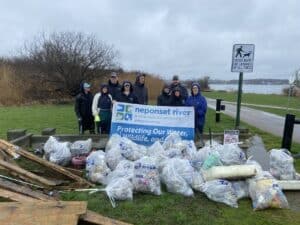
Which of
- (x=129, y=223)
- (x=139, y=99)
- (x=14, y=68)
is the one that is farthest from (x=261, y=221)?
(x=14, y=68)

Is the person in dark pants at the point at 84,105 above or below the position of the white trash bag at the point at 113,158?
above

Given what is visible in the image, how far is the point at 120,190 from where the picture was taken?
6.45 meters

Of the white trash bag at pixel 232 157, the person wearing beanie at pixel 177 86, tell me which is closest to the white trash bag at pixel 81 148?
the person wearing beanie at pixel 177 86

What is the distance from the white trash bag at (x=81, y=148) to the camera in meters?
8.90

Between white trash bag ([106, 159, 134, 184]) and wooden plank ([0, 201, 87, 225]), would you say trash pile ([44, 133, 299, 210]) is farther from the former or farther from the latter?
wooden plank ([0, 201, 87, 225])

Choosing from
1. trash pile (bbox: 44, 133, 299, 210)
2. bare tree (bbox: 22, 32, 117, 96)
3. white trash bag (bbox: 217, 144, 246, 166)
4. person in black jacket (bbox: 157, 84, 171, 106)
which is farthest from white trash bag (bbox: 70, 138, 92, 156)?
bare tree (bbox: 22, 32, 117, 96)

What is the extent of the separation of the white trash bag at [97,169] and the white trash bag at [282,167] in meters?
3.03

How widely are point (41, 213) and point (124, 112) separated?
517 centimetres

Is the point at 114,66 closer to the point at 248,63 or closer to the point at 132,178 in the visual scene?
the point at 248,63

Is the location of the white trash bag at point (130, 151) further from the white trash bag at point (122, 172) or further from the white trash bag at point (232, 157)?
the white trash bag at point (232, 157)

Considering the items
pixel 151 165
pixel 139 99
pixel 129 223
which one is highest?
pixel 139 99

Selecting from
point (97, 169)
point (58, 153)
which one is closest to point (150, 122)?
point (58, 153)

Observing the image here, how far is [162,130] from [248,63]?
3.56 m

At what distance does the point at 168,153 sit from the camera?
8.07 metres
